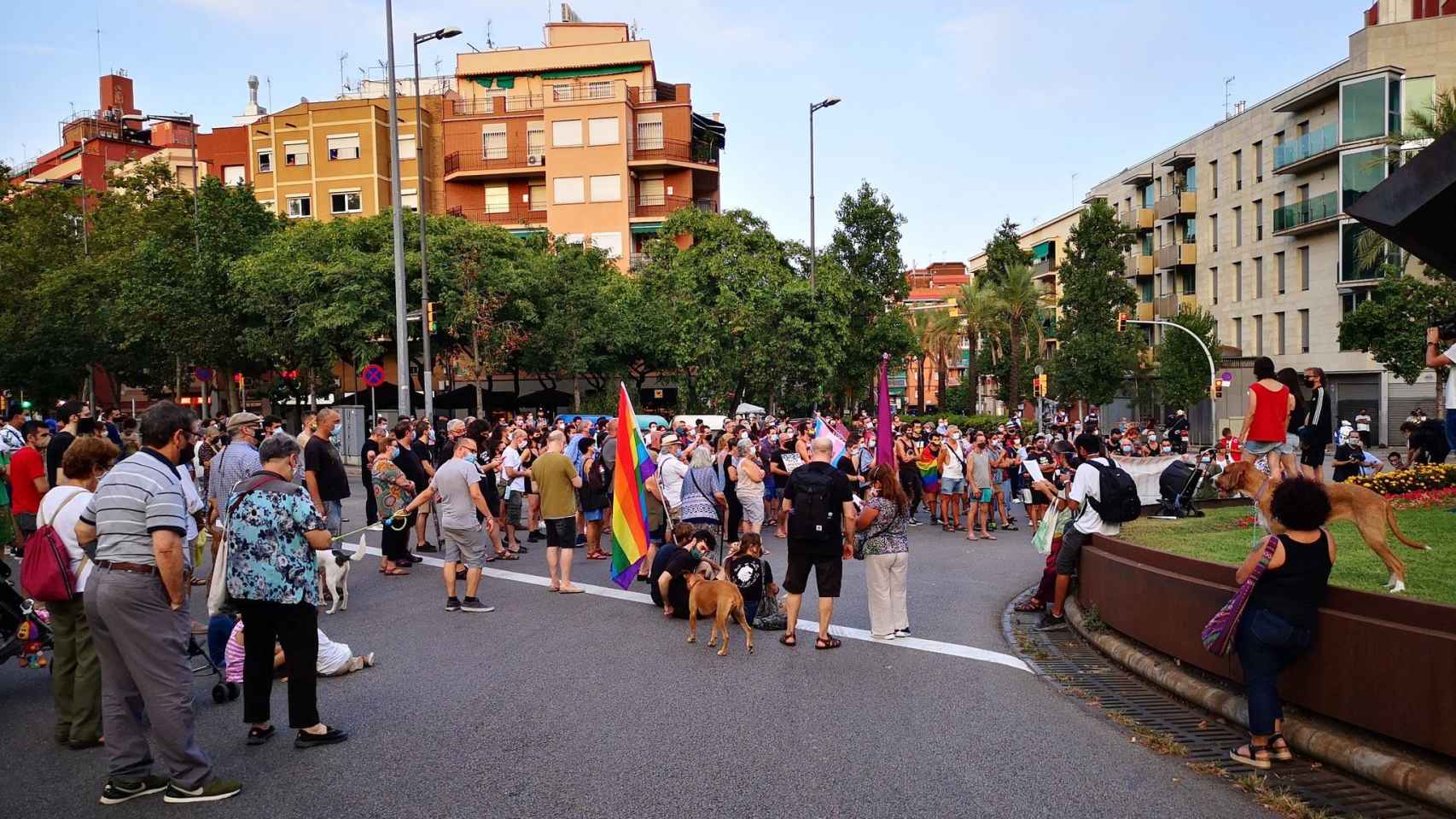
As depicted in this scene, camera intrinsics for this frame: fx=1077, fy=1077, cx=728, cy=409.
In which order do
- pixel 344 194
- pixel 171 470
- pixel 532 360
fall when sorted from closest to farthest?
pixel 171 470 < pixel 532 360 < pixel 344 194

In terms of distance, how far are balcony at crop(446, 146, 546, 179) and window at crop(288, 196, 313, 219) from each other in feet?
26.1

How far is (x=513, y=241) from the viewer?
43.8m

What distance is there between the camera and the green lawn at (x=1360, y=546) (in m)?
7.30

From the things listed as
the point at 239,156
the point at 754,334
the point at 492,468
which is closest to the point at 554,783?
the point at 492,468

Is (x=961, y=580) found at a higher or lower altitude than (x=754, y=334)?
lower

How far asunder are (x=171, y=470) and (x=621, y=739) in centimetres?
293

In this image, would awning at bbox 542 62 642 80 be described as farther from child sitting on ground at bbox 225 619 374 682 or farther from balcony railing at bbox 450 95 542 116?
child sitting on ground at bbox 225 619 374 682

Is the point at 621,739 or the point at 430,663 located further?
the point at 430,663

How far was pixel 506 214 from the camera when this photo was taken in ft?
198

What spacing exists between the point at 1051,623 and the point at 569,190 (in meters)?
52.0

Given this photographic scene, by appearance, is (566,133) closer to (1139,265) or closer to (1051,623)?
(1139,265)

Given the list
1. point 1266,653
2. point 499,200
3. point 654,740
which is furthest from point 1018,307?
point 654,740

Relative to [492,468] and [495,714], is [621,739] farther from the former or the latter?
[492,468]

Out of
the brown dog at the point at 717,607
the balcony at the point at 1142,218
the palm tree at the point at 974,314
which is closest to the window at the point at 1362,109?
the balcony at the point at 1142,218
